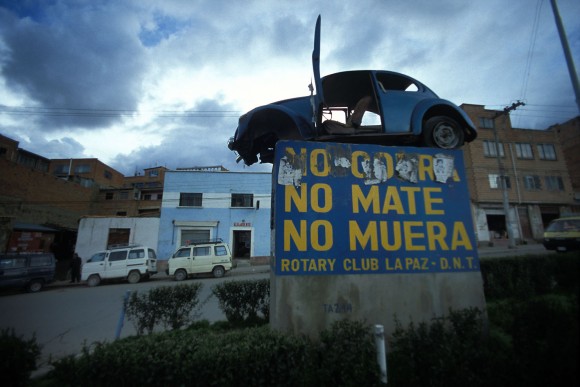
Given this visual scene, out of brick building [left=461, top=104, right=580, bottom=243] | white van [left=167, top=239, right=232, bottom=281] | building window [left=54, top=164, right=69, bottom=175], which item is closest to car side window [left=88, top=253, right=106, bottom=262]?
white van [left=167, top=239, right=232, bottom=281]

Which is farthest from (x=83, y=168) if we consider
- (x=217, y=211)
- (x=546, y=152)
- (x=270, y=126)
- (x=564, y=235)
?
(x=546, y=152)

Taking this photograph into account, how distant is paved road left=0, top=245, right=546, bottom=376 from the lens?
6.52 m

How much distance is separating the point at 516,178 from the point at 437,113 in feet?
86.3

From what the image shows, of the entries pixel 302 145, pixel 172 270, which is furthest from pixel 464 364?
pixel 172 270

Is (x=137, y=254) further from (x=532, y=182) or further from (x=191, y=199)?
(x=532, y=182)

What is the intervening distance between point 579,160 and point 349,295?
128 ft

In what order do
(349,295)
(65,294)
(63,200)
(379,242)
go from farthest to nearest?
(63,200), (65,294), (379,242), (349,295)

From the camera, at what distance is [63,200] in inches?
1058

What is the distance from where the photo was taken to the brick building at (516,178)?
75.4 ft

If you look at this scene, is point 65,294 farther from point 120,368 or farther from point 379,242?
point 379,242

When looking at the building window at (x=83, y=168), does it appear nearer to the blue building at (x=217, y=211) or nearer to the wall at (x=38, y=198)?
the wall at (x=38, y=198)

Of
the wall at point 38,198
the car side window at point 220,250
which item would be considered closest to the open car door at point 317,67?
the car side window at point 220,250

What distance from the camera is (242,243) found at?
74.5 feet

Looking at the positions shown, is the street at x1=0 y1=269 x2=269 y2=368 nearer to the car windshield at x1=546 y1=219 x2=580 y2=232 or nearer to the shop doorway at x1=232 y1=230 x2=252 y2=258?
the shop doorway at x1=232 y1=230 x2=252 y2=258
